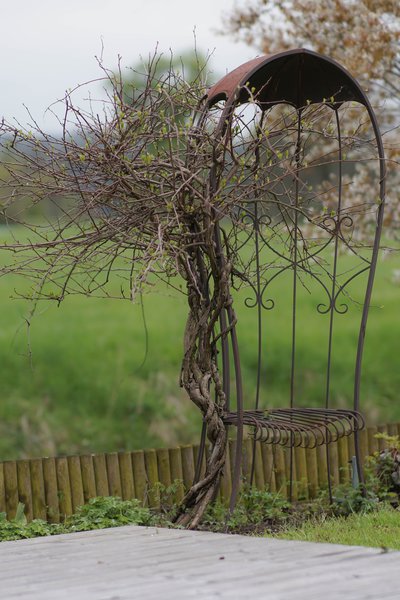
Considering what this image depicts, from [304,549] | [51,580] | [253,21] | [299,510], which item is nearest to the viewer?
[51,580]

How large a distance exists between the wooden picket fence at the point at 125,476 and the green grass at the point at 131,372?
24.4 feet

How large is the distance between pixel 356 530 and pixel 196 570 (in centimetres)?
200

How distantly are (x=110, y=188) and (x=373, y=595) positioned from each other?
2917mm

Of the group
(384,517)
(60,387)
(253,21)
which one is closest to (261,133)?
(384,517)

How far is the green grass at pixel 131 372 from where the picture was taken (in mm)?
14352

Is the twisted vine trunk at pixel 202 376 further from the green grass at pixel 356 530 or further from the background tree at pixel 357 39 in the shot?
the background tree at pixel 357 39

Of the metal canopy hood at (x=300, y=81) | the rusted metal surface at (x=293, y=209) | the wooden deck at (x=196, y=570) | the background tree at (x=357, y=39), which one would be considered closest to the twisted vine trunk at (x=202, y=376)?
the rusted metal surface at (x=293, y=209)

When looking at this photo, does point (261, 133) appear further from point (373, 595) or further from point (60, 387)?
point (60, 387)

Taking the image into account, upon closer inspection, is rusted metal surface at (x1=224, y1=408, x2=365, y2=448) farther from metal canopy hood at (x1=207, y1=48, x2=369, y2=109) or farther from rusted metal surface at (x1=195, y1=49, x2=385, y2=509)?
metal canopy hood at (x1=207, y1=48, x2=369, y2=109)

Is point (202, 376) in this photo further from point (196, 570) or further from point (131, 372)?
point (131, 372)

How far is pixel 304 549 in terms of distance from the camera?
3.70 metres

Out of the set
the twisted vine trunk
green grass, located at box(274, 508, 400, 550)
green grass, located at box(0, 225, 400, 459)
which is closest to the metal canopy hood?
the twisted vine trunk

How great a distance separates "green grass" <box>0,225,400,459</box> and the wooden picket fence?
744 centimetres

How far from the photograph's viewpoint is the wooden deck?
3066 mm
